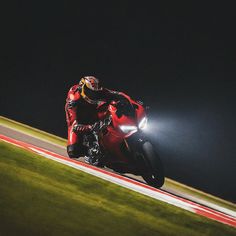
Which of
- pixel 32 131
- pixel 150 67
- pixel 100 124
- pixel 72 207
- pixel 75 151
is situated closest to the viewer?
pixel 72 207

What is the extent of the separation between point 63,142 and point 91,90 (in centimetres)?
156

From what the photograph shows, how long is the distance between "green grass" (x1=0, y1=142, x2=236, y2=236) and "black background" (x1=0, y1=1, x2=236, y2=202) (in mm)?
1592

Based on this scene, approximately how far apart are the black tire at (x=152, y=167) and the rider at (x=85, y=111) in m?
0.95

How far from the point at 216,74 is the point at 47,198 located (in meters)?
4.09

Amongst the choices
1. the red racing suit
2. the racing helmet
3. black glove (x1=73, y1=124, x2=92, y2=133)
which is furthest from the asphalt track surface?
the racing helmet

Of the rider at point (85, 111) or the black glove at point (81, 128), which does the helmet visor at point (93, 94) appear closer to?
the rider at point (85, 111)

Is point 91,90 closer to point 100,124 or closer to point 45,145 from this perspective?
point 100,124

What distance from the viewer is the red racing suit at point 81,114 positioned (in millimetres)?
6711

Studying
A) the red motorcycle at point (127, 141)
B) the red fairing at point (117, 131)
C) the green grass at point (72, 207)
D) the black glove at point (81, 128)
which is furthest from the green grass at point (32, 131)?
the red fairing at point (117, 131)

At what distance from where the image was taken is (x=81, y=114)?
22.8 feet

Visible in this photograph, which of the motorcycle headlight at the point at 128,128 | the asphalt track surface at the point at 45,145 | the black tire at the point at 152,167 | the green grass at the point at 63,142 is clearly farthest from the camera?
the green grass at the point at 63,142

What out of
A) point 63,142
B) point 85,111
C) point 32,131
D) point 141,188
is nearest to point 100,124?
point 85,111

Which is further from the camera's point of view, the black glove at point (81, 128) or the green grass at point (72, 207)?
the black glove at point (81, 128)

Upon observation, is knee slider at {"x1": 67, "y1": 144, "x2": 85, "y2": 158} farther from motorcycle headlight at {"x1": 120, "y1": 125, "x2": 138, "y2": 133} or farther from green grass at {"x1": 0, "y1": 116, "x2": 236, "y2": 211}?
motorcycle headlight at {"x1": 120, "y1": 125, "x2": 138, "y2": 133}
